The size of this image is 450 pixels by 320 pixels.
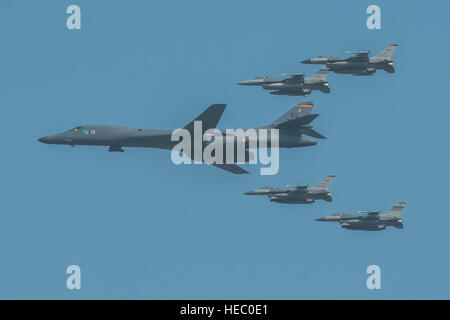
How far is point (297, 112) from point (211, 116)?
1348 centimetres

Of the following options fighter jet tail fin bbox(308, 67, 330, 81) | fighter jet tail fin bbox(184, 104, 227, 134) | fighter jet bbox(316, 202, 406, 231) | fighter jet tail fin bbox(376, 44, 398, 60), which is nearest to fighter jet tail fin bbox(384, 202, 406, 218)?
fighter jet bbox(316, 202, 406, 231)

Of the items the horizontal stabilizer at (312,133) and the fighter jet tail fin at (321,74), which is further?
the fighter jet tail fin at (321,74)

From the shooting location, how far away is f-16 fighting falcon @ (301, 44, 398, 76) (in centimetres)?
9688

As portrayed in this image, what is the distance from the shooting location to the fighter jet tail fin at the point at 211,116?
287 feet

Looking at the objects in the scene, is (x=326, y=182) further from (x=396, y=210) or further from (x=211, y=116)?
(x=211, y=116)

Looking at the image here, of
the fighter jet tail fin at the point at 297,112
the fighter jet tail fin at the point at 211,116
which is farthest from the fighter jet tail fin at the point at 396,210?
the fighter jet tail fin at the point at 211,116

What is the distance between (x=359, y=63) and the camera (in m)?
97.2

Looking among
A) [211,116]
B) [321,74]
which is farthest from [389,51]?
[211,116]

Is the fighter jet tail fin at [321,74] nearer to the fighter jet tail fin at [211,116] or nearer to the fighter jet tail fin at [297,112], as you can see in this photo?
the fighter jet tail fin at [297,112]

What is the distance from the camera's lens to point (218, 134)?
91.1 meters

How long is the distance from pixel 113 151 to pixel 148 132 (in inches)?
146

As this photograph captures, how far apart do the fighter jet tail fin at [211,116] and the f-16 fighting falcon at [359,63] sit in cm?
1277
